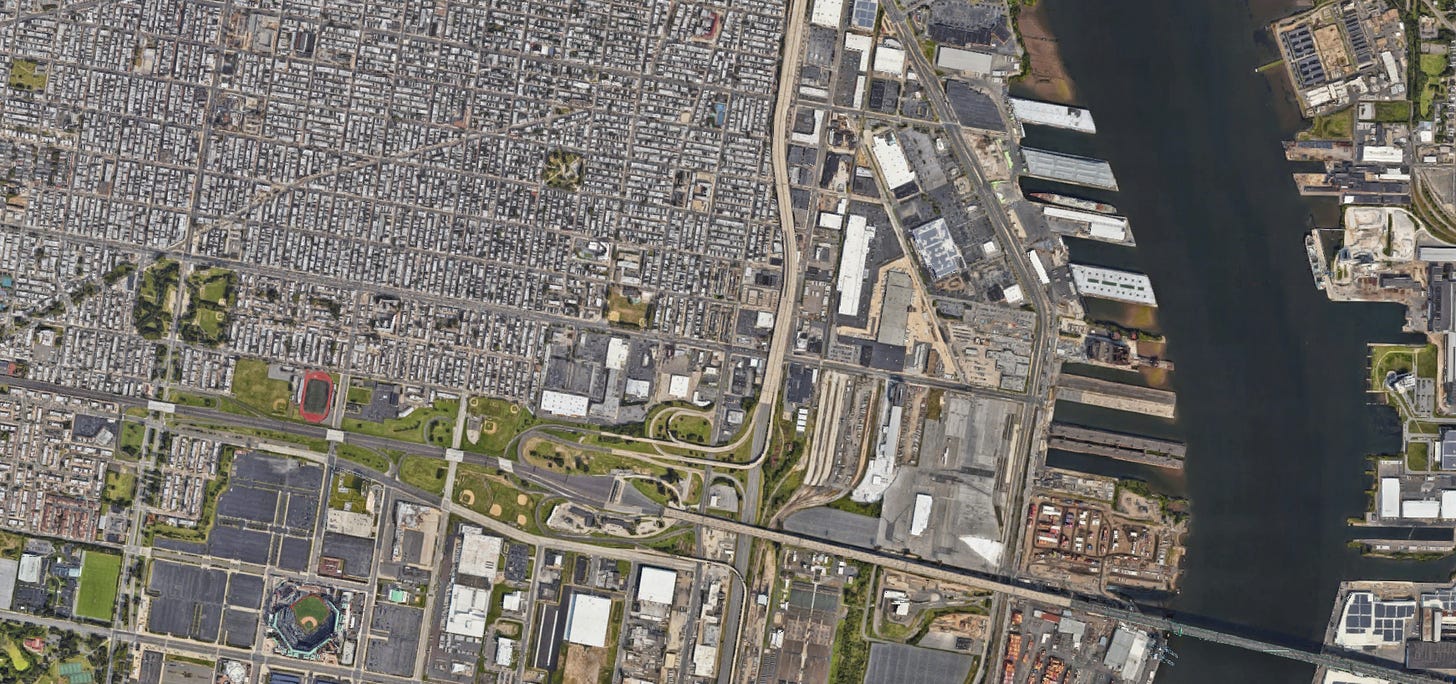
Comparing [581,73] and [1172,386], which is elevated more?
[581,73]

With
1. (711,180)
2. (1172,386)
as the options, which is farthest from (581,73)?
(1172,386)

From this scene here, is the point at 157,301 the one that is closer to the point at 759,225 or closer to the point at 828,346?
the point at 759,225

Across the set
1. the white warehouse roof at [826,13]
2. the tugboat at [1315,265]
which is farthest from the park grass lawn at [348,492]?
the tugboat at [1315,265]

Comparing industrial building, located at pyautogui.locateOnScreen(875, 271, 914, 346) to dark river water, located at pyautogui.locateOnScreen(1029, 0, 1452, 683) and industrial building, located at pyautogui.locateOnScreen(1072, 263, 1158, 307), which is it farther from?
dark river water, located at pyautogui.locateOnScreen(1029, 0, 1452, 683)

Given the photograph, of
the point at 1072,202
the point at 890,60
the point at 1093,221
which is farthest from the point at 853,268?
the point at 1093,221

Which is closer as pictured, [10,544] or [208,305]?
[208,305]

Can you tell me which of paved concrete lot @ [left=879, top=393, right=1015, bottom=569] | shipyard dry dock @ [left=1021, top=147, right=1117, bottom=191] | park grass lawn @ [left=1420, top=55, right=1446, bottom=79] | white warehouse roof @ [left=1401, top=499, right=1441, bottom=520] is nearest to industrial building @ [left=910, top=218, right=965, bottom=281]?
shipyard dry dock @ [left=1021, top=147, right=1117, bottom=191]

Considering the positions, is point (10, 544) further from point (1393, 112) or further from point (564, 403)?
point (1393, 112)
